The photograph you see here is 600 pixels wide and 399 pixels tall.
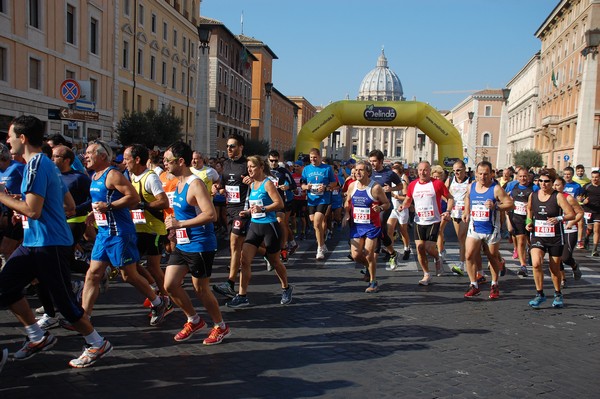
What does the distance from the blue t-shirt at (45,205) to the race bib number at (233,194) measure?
4.04 meters

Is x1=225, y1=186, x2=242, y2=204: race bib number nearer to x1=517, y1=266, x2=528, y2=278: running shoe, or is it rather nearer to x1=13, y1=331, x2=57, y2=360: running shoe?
x1=13, y1=331, x2=57, y2=360: running shoe

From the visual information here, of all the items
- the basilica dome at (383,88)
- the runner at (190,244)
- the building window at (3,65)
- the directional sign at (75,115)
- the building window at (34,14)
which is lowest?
the runner at (190,244)

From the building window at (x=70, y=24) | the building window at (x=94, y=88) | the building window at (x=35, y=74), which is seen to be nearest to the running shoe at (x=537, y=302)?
the building window at (x=35, y=74)

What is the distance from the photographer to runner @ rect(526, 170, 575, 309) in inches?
311

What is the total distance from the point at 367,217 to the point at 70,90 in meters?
7.28

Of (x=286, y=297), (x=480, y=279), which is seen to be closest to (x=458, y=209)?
(x=480, y=279)

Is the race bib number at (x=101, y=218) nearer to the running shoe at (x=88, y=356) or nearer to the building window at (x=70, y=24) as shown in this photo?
the running shoe at (x=88, y=356)

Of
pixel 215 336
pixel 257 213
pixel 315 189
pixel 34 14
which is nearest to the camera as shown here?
pixel 215 336

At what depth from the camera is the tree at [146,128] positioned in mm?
31922

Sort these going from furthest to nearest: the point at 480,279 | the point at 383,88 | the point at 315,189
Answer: the point at 383,88 → the point at 315,189 → the point at 480,279

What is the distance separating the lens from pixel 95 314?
22.1 ft

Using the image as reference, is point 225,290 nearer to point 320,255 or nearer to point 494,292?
point 494,292

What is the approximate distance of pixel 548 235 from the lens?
26.4 feet

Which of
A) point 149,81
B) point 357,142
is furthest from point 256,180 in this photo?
point 357,142
